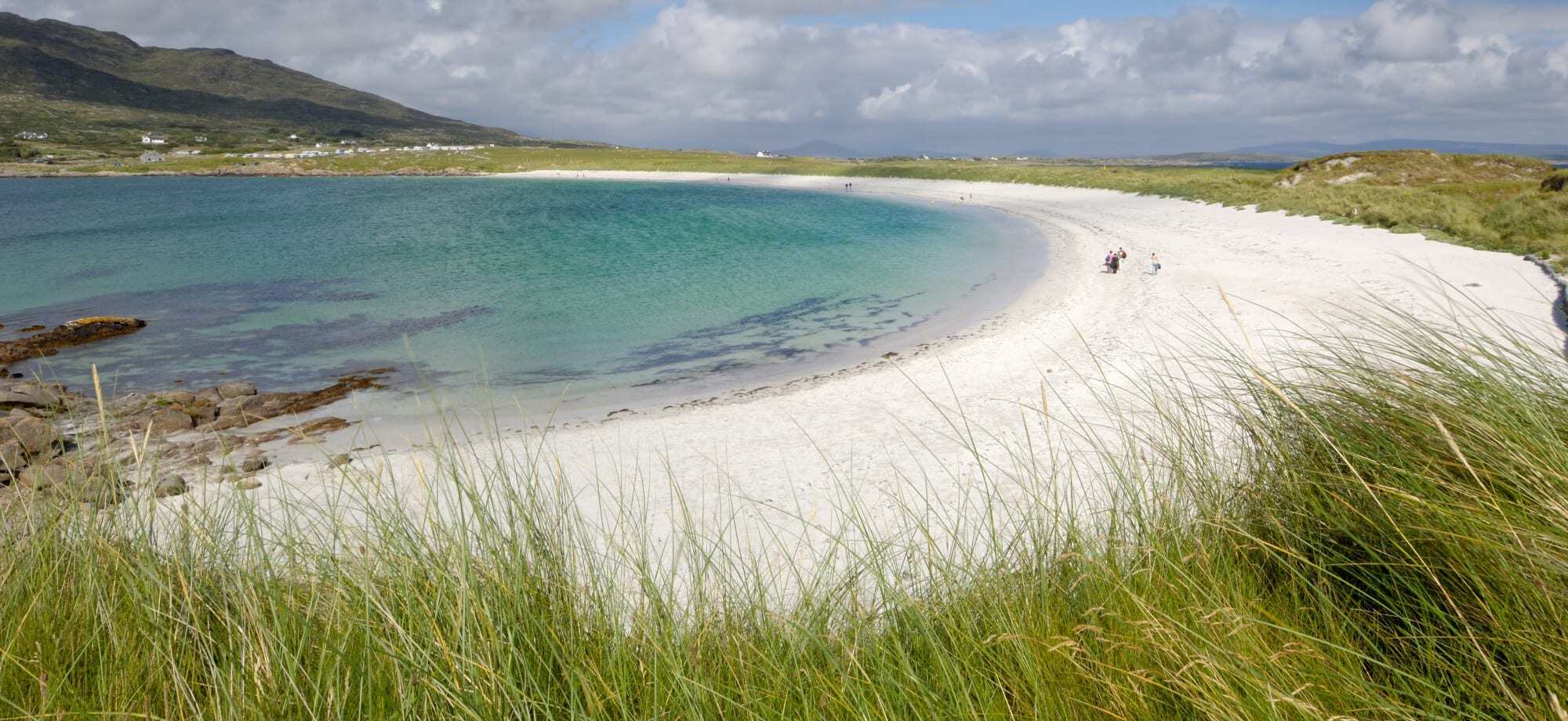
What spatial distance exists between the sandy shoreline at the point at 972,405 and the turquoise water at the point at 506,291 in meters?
1.39

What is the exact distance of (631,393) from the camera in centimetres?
1184

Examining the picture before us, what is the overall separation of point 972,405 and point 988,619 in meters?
7.83

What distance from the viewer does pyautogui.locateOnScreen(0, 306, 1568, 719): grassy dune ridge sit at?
6.10ft

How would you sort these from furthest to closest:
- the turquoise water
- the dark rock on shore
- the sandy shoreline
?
the dark rock on shore
the turquoise water
the sandy shoreline

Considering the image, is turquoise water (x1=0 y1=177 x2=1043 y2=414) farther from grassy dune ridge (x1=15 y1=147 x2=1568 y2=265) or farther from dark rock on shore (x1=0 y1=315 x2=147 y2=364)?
grassy dune ridge (x1=15 y1=147 x2=1568 y2=265)

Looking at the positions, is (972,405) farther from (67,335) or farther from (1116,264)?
(67,335)

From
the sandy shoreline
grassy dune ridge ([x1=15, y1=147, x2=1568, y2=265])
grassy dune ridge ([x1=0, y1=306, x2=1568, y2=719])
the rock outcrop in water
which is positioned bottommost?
the rock outcrop in water

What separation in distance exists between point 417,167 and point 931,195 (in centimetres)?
7059

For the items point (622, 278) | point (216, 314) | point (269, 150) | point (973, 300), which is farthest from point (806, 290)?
point (269, 150)

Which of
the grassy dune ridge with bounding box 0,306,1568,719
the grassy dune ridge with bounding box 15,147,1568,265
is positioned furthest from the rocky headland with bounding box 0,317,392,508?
the grassy dune ridge with bounding box 15,147,1568,265

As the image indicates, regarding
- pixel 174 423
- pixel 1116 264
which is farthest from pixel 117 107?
pixel 1116 264

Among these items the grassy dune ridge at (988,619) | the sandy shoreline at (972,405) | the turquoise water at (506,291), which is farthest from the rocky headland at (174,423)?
the grassy dune ridge at (988,619)

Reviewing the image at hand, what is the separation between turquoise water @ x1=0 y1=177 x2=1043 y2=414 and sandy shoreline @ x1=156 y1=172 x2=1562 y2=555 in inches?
54.9

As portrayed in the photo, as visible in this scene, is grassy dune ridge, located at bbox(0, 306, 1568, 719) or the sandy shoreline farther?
the sandy shoreline
